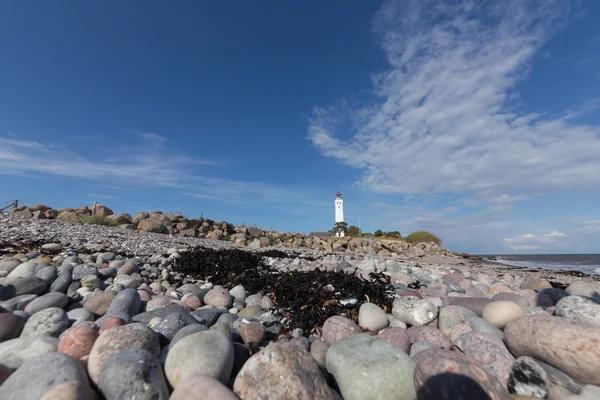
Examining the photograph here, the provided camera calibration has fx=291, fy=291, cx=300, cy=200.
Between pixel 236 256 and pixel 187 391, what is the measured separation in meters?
5.42

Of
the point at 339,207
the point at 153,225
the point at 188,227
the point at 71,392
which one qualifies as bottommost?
the point at 71,392

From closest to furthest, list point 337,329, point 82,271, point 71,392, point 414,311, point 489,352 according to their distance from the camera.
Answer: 1. point 71,392
2. point 489,352
3. point 337,329
4. point 414,311
5. point 82,271

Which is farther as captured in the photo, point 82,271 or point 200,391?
point 82,271

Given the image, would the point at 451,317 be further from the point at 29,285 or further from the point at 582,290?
the point at 29,285

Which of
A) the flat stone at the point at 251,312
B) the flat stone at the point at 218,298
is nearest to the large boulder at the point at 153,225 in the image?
the flat stone at the point at 218,298

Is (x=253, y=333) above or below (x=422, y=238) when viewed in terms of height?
below

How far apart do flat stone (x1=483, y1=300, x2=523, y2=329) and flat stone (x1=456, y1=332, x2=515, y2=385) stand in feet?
1.62

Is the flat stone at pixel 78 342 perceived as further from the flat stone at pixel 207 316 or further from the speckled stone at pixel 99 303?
the speckled stone at pixel 99 303

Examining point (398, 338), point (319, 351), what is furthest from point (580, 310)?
point (319, 351)

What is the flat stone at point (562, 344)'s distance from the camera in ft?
5.95

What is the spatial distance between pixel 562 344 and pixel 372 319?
145 cm

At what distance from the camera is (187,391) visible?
1.57 meters

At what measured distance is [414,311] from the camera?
3.03 meters

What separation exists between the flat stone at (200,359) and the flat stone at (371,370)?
747 millimetres
